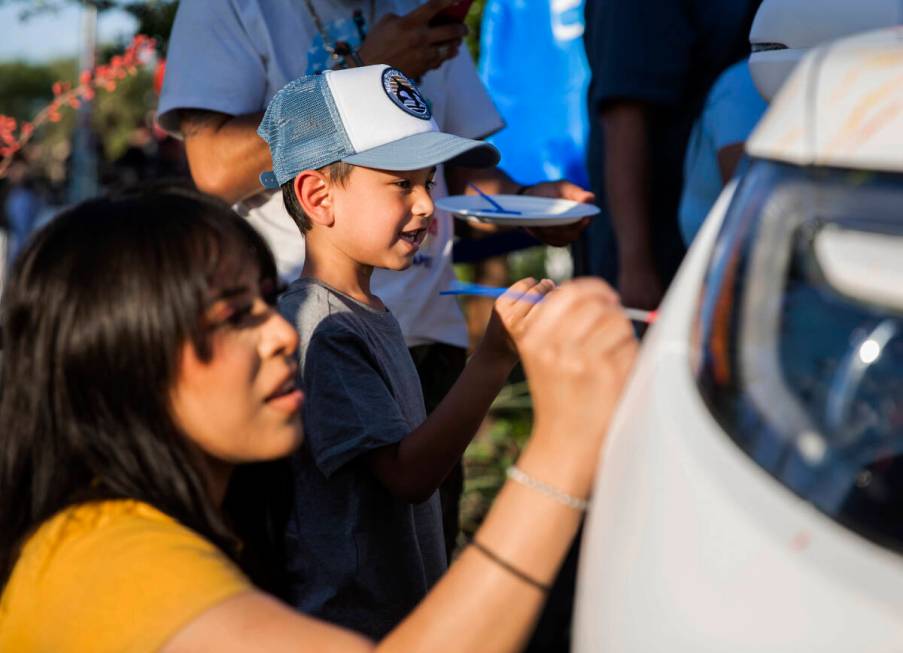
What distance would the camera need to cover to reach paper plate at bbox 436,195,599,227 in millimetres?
2685

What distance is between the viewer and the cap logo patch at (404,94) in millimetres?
2625

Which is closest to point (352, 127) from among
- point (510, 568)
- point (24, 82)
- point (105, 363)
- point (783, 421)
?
point (105, 363)

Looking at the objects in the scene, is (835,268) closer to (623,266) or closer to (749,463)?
(749,463)

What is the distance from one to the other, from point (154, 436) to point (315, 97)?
1.04 meters

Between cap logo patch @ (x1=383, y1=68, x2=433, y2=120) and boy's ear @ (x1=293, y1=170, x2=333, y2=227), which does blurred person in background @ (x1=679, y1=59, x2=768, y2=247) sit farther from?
boy's ear @ (x1=293, y1=170, x2=333, y2=227)

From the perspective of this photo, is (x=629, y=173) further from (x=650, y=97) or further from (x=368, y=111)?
(x=368, y=111)

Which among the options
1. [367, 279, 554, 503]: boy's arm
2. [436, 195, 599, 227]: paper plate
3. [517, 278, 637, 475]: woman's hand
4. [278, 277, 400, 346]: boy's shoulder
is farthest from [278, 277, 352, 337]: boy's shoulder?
[517, 278, 637, 475]: woman's hand

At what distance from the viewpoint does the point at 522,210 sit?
9.45ft

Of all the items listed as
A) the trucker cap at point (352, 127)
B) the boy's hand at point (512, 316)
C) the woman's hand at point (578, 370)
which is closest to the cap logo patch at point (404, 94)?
the trucker cap at point (352, 127)

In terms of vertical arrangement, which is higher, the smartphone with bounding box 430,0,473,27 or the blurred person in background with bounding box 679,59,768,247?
the smartphone with bounding box 430,0,473,27

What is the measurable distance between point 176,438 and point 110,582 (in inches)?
10.0

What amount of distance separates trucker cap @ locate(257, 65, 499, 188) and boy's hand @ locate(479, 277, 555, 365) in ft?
1.43

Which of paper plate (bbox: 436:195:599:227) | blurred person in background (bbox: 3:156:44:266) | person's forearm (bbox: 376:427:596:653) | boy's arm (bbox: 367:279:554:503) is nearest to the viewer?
person's forearm (bbox: 376:427:596:653)

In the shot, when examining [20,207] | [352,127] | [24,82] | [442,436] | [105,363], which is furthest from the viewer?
[24,82]
